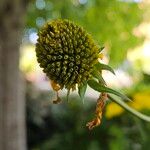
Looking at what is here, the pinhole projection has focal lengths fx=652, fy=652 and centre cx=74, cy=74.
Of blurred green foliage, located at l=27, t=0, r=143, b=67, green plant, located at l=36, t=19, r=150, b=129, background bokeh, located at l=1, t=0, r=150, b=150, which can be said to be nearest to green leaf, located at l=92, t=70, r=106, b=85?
green plant, located at l=36, t=19, r=150, b=129

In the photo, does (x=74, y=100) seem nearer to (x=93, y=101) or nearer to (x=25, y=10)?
(x=93, y=101)

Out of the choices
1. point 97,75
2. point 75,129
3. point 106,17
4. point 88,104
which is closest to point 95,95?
point 88,104

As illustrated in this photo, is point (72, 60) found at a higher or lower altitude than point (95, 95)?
higher

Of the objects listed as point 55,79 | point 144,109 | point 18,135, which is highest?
point 55,79

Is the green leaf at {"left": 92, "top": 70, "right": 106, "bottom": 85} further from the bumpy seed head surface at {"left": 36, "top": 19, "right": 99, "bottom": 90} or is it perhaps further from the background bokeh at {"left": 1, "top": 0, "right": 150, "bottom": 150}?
the background bokeh at {"left": 1, "top": 0, "right": 150, "bottom": 150}

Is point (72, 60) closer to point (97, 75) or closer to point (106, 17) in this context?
point (97, 75)

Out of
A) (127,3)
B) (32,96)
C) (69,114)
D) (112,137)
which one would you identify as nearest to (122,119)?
(112,137)
